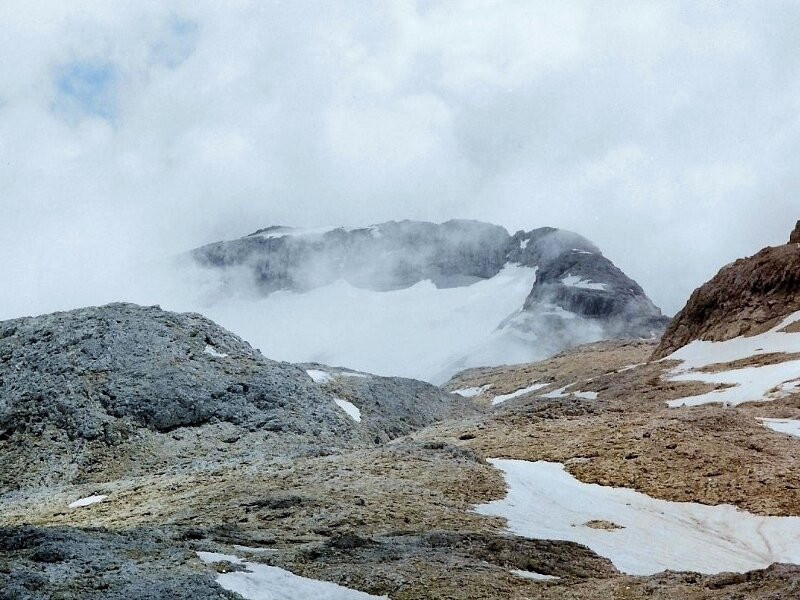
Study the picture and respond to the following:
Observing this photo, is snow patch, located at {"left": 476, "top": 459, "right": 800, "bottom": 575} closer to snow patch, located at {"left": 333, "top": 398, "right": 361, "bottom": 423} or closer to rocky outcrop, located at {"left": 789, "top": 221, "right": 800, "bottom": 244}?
snow patch, located at {"left": 333, "top": 398, "right": 361, "bottom": 423}

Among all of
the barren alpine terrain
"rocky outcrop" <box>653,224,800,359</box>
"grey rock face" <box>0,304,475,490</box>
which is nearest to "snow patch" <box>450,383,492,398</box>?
"rocky outcrop" <box>653,224,800,359</box>

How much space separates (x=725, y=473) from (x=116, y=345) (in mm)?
30607

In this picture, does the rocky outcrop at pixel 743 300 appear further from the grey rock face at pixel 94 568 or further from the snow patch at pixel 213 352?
the grey rock face at pixel 94 568

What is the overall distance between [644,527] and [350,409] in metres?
27.7

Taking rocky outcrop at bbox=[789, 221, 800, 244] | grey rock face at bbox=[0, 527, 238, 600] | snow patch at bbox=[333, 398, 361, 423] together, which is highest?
rocky outcrop at bbox=[789, 221, 800, 244]

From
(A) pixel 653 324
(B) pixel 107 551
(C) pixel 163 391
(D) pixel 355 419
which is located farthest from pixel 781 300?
(A) pixel 653 324

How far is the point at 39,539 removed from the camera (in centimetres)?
1428

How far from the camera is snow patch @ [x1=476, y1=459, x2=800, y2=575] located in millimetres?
19438

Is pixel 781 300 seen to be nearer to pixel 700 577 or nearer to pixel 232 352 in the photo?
pixel 232 352

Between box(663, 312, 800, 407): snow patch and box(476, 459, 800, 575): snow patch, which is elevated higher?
box(663, 312, 800, 407): snow patch

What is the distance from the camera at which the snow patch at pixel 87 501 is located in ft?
90.0

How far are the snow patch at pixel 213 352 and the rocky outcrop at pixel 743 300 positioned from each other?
144ft

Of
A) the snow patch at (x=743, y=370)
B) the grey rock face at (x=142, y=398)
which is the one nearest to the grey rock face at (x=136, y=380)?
the grey rock face at (x=142, y=398)

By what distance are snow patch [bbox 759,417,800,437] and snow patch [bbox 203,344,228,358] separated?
1102 inches
